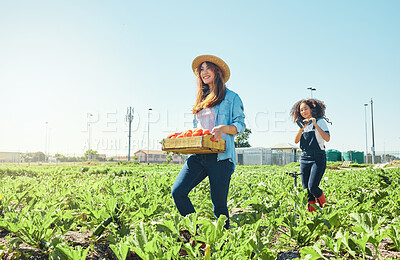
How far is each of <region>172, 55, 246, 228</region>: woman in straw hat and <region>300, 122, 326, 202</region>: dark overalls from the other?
1.60 metres

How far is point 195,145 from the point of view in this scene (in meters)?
2.58

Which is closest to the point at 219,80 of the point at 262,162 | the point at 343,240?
the point at 343,240

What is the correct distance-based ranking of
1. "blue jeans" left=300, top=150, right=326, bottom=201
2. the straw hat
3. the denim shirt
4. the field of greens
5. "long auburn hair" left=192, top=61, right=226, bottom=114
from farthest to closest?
"blue jeans" left=300, top=150, right=326, bottom=201 → the straw hat → "long auburn hair" left=192, top=61, right=226, bottom=114 → the denim shirt → the field of greens

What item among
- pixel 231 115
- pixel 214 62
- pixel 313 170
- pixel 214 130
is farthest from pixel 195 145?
pixel 313 170

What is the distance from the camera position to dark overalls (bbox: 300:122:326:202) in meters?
4.05

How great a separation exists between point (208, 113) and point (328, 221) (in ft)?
4.95

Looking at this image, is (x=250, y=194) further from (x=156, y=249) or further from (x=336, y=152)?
(x=336, y=152)

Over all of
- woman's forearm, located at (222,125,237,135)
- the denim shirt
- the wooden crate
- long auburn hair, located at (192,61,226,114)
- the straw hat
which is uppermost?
the straw hat

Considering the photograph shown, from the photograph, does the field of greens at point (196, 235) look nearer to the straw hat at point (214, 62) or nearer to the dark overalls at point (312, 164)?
the dark overalls at point (312, 164)

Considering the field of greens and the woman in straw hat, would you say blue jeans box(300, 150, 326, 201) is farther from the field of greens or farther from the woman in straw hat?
the woman in straw hat

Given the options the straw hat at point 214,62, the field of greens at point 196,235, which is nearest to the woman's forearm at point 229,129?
the straw hat at point 214,62

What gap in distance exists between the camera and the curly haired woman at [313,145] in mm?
4082

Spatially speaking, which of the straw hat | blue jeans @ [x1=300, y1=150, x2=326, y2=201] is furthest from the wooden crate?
blue jeans @ [x1=300, y1=150, x2=326, y2=201]

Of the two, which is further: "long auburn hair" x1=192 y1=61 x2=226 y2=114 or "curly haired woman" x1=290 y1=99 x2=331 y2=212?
"curly haired woman" x1=290 y1=99 x2=331 y2=212
